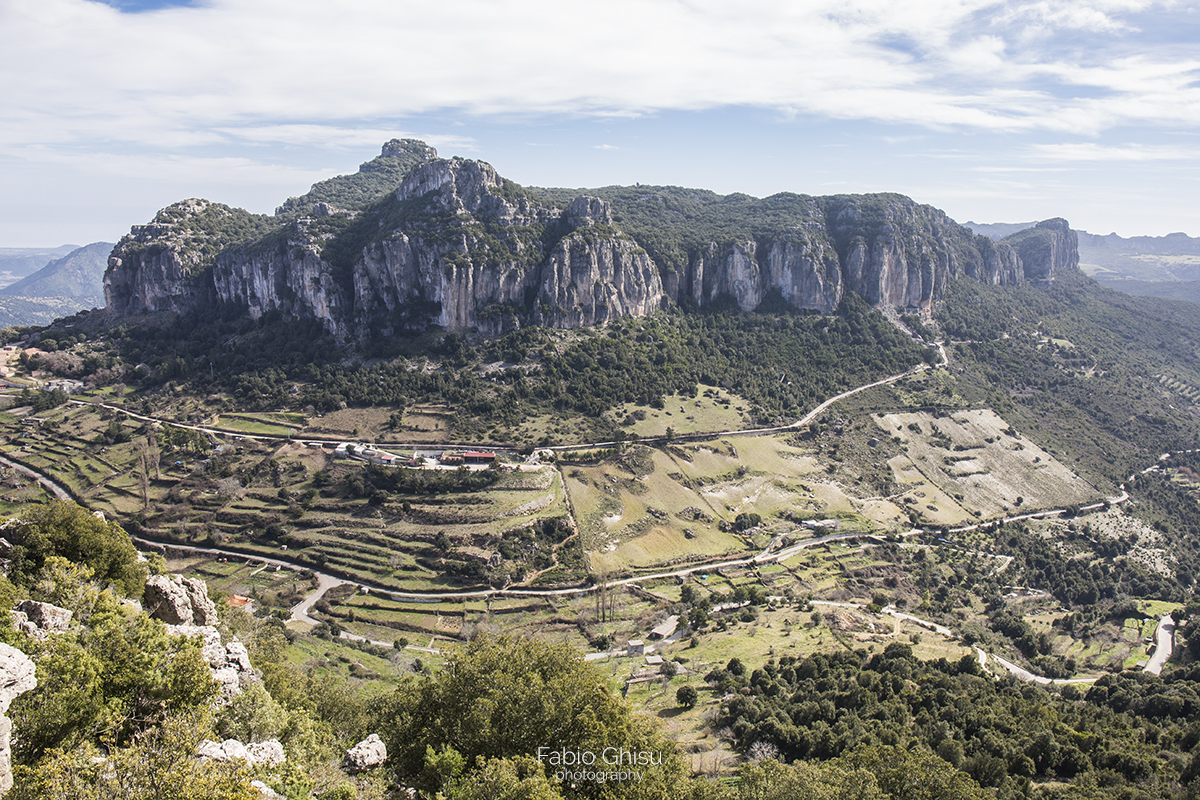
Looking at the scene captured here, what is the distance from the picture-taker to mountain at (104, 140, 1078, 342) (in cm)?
14550

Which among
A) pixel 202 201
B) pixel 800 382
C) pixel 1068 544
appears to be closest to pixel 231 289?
pixel 202 201

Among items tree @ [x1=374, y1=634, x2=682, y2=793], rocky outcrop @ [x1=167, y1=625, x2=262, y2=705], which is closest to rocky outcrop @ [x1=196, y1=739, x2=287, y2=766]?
rocky outcrop @ [x1=167, y1=625, x2=262, y2=705]

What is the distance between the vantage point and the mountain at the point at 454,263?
14550 cm

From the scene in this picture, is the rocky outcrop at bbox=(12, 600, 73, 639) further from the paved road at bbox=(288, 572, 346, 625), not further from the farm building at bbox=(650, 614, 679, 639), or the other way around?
the farm building at bbox=(650, 614, 679, 639)

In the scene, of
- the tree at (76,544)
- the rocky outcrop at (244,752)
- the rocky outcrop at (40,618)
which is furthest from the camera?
the tree at (76,544)

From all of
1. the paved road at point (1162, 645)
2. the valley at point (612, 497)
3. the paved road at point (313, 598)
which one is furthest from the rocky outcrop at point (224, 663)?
the paved road at point (1162, 645)

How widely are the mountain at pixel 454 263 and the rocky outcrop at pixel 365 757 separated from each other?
121 m

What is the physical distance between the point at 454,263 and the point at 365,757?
12464 centimetres

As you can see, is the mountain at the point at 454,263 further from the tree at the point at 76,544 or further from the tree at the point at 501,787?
the tree at the point at 501,787

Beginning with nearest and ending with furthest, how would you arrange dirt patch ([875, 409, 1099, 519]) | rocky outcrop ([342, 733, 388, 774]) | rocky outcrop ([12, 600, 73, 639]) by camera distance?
rocky outcrop ([12, 600, 73, 639]) → rocky outcrop ([342, 733, 388, 774]) → dirt patch ([875, 409, 1099, 519])

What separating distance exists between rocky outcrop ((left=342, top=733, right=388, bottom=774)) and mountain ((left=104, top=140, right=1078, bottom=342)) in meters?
121

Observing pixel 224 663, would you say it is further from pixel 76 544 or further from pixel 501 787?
pixel 76 544

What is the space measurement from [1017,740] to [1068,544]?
3294 inches

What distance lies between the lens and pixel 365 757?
2855 cm
